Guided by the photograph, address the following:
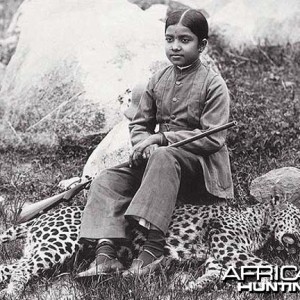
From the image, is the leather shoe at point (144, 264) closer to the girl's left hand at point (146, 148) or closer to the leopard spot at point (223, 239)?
the leopard spot at point (223, 239)

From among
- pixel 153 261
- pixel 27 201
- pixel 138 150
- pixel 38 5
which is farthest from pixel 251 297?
pixel 38 5

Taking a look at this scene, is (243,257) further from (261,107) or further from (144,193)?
(261,107)

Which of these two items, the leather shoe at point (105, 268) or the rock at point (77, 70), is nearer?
the leather shoe at point (105, 268)

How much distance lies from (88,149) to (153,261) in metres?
3.43

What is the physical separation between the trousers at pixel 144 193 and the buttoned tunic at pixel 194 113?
0.13 metres

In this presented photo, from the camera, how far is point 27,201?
7484 mm

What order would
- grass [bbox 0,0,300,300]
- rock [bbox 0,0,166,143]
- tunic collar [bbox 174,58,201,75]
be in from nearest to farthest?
grass [bbox 0,0,300,300] → tunic collar [bbox 174,58,201,75] → rock [bbox 0,0,166,143]

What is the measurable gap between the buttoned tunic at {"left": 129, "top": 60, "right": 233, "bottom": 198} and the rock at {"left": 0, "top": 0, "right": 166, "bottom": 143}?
239cm

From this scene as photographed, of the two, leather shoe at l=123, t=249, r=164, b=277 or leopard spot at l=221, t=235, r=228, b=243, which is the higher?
leather shoe at l=123, t=249, r=164, b=277

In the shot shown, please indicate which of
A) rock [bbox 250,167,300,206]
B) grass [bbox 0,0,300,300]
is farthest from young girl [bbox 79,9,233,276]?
rock [bbox 250,167,300,206]

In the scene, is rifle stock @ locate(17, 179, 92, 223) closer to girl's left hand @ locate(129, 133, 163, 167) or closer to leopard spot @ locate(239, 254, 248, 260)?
girl's left hand @ locate(129, 133, 163, 167)

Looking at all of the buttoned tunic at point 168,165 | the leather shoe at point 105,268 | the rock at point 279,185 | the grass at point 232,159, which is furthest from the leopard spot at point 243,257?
the rock at point 279,185

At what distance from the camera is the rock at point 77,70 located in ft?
28.4

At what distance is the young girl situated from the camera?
543 centimetres
